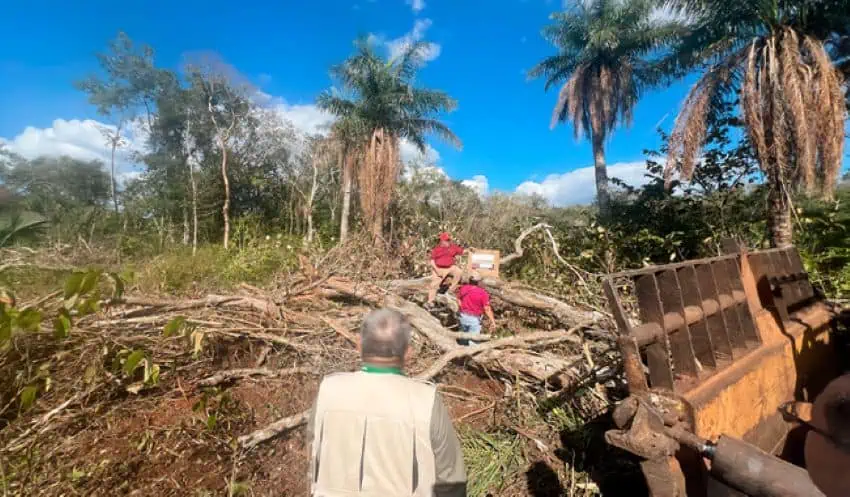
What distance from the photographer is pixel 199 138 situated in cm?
1859

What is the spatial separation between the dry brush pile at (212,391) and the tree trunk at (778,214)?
6.41m

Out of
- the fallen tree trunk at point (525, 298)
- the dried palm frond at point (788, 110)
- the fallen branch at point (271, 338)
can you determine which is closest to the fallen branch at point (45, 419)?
the fallen branch at point (271, 338)

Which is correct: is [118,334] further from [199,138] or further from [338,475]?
[199,138]

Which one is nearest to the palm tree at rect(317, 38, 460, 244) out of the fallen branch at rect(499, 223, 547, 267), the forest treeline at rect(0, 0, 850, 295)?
the forest treeline at rect(0, 0, 850, 295)

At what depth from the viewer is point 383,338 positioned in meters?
1.80

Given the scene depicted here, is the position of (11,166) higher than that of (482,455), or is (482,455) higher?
(11,166)

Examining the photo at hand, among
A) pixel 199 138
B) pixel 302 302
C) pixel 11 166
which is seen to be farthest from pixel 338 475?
pixel 11 166

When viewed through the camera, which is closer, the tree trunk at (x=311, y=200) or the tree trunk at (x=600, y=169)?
the tree trunk at (x=311, y=200)

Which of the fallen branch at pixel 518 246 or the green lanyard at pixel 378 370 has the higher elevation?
Result: the fallen branch at pixel 518 246

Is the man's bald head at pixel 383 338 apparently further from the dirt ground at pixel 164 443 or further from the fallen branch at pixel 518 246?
the fallen branch at pixel 518 246

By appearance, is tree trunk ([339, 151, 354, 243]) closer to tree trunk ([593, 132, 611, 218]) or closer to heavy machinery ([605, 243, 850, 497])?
tree trunk ([593, 132, 611, 218])

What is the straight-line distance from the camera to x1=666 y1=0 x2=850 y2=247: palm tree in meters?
7.86

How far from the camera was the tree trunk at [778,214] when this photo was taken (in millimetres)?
8609

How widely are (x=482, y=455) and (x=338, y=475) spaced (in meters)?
1.91
